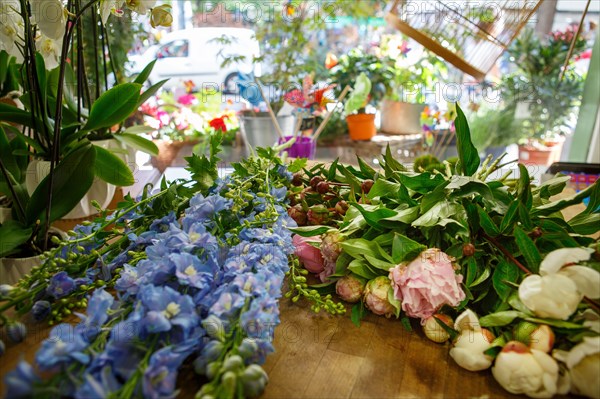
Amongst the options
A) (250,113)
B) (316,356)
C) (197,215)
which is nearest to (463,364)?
(316,356)

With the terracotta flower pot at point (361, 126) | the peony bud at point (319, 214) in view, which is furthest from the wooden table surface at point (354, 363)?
the terracotta flower pot at point (361, 126)

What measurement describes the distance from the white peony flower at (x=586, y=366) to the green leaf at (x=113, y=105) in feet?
2.53

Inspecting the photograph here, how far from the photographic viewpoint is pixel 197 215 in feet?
2.08

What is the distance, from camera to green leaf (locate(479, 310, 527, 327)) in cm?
52

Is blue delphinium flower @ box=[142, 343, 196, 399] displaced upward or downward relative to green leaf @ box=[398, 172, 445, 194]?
downward

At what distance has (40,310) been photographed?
1.87ft

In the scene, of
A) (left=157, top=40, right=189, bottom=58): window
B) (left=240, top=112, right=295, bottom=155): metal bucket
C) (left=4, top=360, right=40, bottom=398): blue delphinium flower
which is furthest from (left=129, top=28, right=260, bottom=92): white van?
(left=4, top=360, right=40, bottom=398): blue delphinium flower

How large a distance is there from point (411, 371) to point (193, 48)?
281cm

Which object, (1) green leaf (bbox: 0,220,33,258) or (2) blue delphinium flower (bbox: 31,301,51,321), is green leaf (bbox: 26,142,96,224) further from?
(2) blue delphinium flower (bbox: 31,301,51,321)

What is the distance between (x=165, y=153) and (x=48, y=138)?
128cm

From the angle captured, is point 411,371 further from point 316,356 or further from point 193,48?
point 193,48

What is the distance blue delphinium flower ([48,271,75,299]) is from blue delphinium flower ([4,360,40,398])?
0.22 meters

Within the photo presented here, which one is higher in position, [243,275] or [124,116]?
[124,116]

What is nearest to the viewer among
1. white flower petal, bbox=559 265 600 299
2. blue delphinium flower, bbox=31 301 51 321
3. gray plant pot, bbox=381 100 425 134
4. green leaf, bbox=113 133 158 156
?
white flower petal, bbox=559 265 600 299
